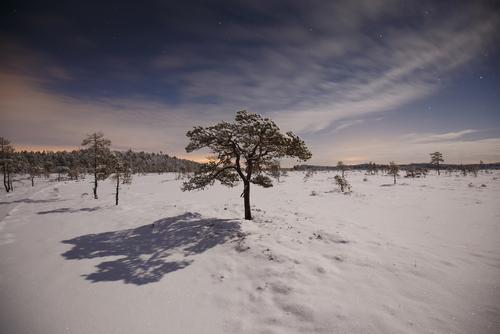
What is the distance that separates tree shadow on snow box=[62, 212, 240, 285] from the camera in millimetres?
9891

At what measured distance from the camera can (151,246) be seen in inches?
508

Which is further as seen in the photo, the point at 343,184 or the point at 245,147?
the point at 343,184

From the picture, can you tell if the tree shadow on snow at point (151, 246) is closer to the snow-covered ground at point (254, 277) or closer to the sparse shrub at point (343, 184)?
the snow-covered ground at point (254, 277)

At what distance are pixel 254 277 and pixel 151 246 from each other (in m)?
7.05

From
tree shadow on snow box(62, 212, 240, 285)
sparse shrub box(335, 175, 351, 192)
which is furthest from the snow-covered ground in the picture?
sparse shrub box(335, 175, 351, 192)

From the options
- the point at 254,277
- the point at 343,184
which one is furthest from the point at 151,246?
the point at 343,184

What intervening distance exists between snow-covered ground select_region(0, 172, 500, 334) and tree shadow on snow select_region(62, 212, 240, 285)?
79 millimetres

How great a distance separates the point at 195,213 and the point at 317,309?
45.5 feet

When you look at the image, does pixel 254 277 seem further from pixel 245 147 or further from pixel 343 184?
pixel 343 184

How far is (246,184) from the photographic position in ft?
48.5

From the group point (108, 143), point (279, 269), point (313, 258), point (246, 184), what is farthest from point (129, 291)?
point (108, 143)

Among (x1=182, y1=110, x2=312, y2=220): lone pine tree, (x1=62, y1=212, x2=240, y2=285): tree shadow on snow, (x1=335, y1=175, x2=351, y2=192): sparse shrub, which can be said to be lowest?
(x1=62, y1=212, x2=240, y2=285): tree shadow on snow

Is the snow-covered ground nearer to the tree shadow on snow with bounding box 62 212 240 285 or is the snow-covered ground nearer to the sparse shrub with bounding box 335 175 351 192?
the tree shadow on snow with bounding box 62 212 240 285

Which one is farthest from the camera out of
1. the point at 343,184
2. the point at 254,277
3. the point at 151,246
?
the point at 343,184
